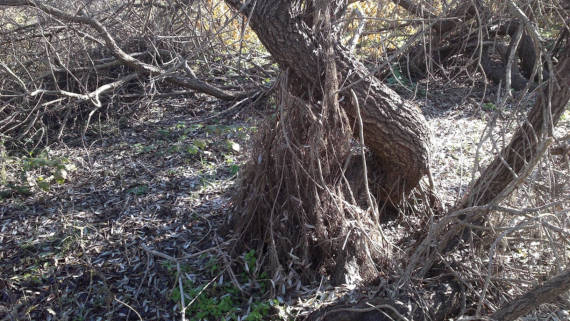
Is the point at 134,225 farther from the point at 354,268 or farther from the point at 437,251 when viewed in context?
the point at 437,251

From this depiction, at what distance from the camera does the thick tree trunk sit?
3.08m

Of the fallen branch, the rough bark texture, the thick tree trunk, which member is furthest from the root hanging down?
the fallen branch

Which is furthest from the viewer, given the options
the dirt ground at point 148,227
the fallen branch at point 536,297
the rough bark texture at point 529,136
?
the dirt ground at point 148,227

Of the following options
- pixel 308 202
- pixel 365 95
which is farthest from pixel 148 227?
pixel 365 95

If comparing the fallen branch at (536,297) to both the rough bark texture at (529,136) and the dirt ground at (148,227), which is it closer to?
the dirt ground at (148,227)

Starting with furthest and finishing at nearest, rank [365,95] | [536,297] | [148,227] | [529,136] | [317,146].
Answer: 1. [148,227]
2. [365,95]
3. [317,146]
4. [529,136]
5. [536,297]

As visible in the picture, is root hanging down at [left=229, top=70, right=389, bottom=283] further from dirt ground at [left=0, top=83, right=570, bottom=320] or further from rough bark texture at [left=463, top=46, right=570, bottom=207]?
rough bark texture at [left=463, top=46, right=570, bottom=207]

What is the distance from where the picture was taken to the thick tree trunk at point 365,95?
3.08m

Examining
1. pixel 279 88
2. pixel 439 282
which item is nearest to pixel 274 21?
pixel 279 88

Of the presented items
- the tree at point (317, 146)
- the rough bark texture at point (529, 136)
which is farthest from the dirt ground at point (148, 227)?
the tree at point (317, 146)

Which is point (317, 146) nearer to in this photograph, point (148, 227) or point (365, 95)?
point (365, 95)

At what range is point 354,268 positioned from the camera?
327cm

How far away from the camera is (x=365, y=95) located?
3311 mm

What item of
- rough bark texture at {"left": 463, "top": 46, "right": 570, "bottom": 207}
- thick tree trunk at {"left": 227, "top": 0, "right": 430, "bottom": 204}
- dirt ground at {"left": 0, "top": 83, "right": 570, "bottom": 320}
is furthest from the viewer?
dirt ground at {"left": 0, "top": 83, "right": 570, "bottom": 320}
